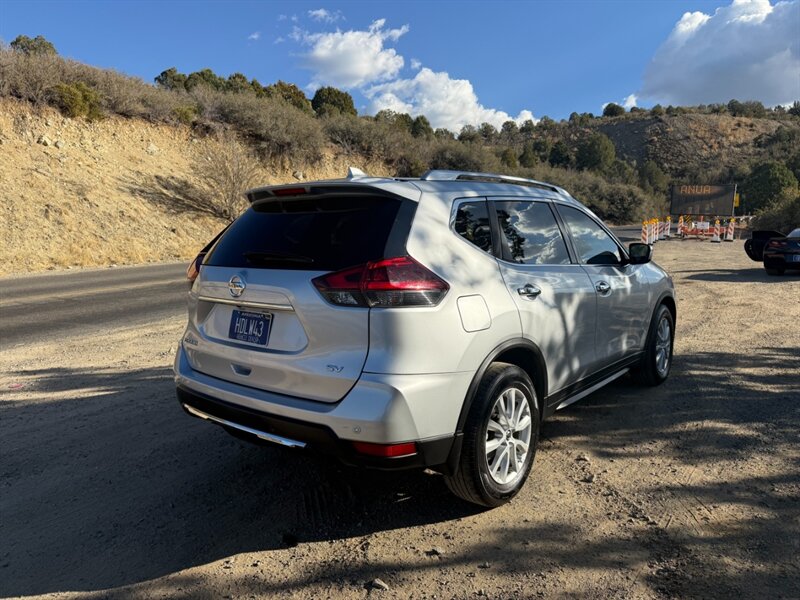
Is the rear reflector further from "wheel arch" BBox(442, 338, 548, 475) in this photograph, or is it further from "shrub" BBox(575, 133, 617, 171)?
"shrub" BBox(575, 133, 617, 171)

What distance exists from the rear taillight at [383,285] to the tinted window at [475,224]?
50 centimetres

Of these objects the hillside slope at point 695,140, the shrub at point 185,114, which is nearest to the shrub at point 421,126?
the shrub at point 185,114

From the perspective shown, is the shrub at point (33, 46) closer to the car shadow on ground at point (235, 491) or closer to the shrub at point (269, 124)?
the shrub at point (269, 124)

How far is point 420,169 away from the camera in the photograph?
41.2 meters

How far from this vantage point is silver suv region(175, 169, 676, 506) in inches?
105

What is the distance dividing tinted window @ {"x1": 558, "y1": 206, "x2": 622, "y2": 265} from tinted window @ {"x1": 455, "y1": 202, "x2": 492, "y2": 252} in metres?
1.06

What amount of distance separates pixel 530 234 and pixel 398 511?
1.95 meters

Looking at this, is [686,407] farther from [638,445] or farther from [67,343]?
[67,343]

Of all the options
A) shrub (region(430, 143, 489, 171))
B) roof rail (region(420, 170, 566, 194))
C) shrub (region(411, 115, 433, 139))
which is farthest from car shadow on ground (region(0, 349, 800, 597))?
shrub (region(411, 115, 433, 139))

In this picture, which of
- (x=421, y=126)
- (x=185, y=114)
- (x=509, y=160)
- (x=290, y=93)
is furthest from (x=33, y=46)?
(x=509, y=160)

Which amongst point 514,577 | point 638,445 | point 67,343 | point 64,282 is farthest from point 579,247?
point 64,282

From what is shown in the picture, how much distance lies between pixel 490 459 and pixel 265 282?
1.57 meters

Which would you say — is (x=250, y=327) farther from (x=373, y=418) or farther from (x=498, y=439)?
(x=498, y=439)

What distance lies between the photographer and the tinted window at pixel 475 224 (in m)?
3.19
